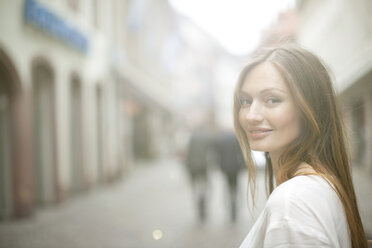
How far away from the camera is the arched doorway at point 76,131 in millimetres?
7441

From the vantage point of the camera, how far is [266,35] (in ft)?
7.76

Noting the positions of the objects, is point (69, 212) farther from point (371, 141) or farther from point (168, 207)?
point (371, 141)

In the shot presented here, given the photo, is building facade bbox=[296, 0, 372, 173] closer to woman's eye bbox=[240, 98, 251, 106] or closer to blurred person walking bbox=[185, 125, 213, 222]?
woman's eye bbox=[240, 98, 251, 106]

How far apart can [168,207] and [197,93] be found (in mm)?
27359

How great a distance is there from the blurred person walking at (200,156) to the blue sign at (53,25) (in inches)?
105

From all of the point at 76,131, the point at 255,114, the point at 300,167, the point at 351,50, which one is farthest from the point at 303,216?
the point at 76,131

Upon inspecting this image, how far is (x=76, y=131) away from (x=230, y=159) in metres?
4.09

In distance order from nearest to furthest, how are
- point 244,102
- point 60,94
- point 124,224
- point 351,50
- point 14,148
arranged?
point 244,102
point 351,50
point 14,148
point 124,224
point 60,94

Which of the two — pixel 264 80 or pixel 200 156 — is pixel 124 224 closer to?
pixel 200 156

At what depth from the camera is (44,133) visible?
262 inches

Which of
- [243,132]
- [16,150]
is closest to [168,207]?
[16,150]

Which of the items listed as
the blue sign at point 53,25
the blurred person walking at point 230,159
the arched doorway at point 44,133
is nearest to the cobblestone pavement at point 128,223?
the blurred person walking at point 230,159

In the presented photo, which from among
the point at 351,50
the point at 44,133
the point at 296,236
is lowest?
the point at 44,133

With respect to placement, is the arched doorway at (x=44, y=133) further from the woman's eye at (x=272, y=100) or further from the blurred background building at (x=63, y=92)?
the woman's eye at (x=272, y=100)
